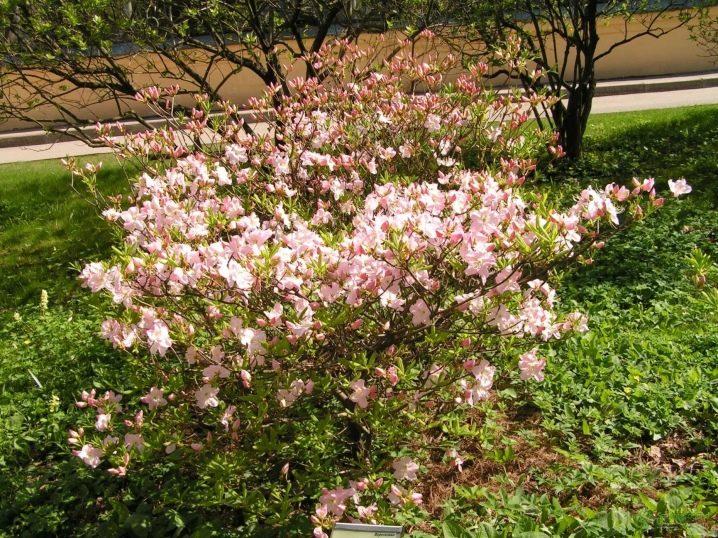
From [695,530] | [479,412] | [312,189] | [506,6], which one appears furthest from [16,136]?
[695,530]

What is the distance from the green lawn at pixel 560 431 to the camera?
105 inches

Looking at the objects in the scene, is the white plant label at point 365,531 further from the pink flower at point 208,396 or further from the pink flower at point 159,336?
the pink flower at point 159,336

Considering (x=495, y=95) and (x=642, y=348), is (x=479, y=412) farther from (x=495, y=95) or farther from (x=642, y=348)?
(x=495, y=95)

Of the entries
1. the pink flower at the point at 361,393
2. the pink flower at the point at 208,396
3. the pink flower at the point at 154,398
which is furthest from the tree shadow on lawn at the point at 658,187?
the pink flower at the point at 154,398

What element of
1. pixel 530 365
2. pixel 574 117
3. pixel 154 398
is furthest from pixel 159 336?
pixel 574 117

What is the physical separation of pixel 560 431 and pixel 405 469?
0.99m

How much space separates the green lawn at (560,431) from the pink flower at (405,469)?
0.22 meters

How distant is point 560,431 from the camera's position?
3.21 m

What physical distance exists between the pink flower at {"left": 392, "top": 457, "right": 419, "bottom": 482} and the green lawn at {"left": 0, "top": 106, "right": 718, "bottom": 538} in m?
0.22

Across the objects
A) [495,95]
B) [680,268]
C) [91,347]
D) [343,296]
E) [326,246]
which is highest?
[495,95]

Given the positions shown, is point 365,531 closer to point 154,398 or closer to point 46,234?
point 154,398

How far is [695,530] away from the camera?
2.38 m

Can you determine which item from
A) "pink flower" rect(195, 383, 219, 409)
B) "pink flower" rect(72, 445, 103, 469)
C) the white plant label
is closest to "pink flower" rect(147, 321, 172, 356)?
"pink flower" rect(195, 383, 219, 409)

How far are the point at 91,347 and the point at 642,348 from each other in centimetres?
336
